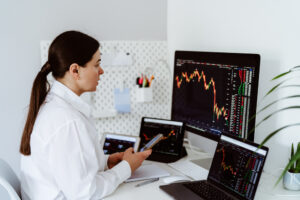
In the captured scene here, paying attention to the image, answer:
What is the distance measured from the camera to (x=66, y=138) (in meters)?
1.08

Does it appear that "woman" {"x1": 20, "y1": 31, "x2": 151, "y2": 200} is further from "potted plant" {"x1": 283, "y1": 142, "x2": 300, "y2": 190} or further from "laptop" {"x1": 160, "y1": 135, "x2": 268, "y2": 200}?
"potted plant" {"x1": 283, "y1": 142, "x2": 300, "y2": 190}

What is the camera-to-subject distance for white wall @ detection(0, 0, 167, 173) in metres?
1.60

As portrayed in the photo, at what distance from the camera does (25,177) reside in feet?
3.96

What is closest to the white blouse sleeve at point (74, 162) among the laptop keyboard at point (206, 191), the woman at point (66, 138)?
the woman at point (66, 138)

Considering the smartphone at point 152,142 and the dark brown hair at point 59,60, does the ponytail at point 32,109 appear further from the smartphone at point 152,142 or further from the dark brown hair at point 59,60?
the smartphone at point 152,142

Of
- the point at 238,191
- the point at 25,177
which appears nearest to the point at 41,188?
the point at 25,177

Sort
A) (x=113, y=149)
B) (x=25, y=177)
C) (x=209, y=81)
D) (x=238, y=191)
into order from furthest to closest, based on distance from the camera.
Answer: (x=113, y=149), (x=209, y=81), (x=25, y=177), (x=238, y=191)

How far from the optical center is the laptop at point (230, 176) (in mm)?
1065

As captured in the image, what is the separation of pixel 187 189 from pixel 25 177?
2.01 ft

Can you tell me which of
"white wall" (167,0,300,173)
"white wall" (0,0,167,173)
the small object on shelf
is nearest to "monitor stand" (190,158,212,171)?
"white wall" (167,0,300,173)

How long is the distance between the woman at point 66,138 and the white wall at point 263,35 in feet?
1.83

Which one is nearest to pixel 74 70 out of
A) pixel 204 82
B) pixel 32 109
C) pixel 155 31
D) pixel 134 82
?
pixel 32 109

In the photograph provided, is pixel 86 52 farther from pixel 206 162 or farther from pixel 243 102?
pixel 206 162

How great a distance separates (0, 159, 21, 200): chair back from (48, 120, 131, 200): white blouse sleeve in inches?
5.7
